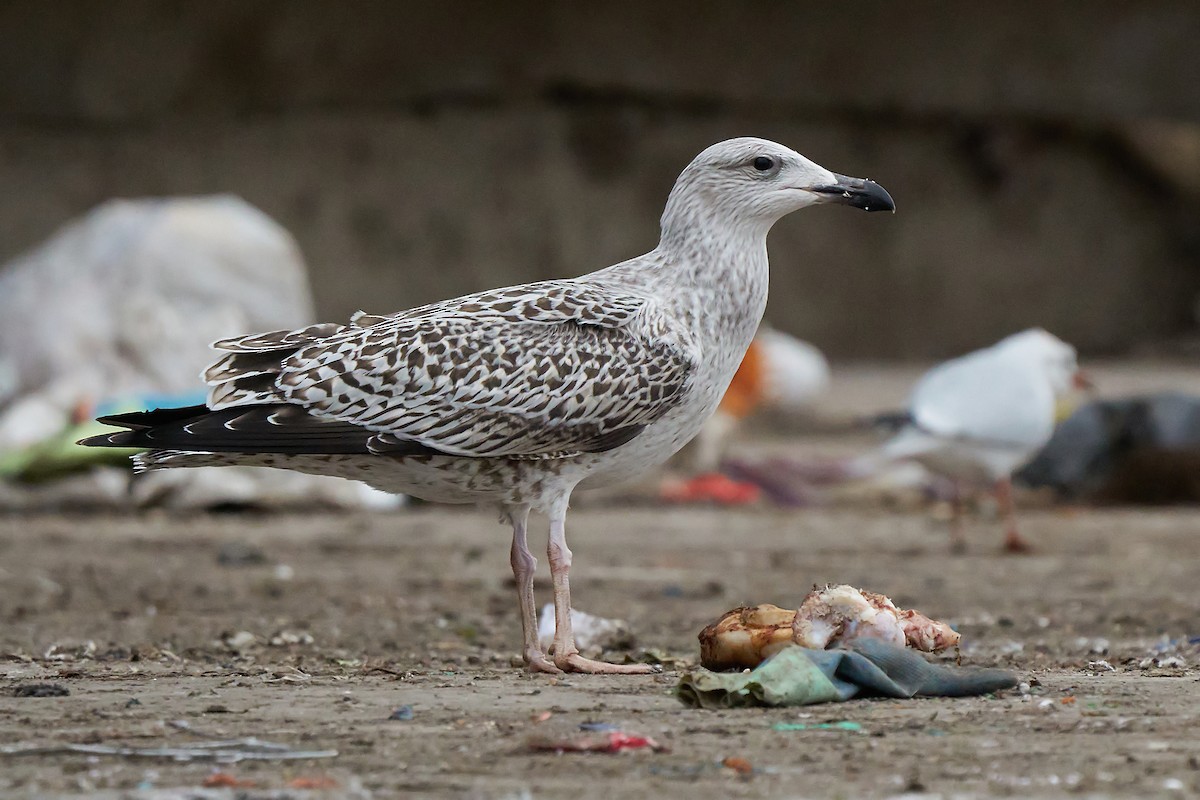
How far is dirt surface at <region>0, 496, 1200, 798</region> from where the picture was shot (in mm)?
3365

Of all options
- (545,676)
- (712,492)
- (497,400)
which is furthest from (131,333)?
(545,676)

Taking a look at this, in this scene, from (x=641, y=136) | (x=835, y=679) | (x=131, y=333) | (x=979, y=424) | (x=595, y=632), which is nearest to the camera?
(x=835, y=679)

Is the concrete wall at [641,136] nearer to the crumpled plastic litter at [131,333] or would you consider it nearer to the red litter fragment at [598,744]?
the crumpled plastic litter at [131,333]

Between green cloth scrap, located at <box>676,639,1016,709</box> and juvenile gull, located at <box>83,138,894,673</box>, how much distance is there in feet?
2.25

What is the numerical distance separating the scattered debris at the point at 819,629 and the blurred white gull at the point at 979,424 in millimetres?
4087

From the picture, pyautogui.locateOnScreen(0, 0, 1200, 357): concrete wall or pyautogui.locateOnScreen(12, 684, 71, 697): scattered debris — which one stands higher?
pyautogui.locateOnScreen(0, 0, 1200, 357): concrete wall

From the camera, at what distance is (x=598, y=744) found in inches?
139

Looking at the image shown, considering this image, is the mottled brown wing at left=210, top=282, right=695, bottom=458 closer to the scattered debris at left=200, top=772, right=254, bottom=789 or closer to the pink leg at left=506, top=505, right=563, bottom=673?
the pink leg at left=506, top=505, right=563, bottom=673

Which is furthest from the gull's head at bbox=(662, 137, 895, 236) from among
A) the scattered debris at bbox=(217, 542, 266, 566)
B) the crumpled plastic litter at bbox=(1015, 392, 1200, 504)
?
the crumpled plastic litter at bbox=(1015, 392, 1200, 504)

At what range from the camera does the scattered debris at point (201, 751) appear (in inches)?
135

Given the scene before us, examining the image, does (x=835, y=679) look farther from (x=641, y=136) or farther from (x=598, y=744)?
(x=641, y=136)

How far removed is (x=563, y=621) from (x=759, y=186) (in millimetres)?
1386

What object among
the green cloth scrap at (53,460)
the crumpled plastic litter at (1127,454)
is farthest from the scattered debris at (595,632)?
the crumpled plastic litter at (1127,454)

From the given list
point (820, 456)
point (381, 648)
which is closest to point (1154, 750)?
point (381, 648)
